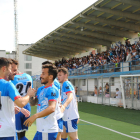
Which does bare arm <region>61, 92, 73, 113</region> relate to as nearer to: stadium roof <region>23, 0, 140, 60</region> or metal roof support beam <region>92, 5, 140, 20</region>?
stadium roof <region>23, 0, 140, 60</region>

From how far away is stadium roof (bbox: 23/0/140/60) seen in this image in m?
23.2

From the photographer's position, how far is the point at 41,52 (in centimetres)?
4950

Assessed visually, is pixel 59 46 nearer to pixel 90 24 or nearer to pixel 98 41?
pixel 98 41

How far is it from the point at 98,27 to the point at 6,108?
26664 mm

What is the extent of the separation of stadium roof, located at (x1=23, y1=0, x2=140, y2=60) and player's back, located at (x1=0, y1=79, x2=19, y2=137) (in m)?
18.6

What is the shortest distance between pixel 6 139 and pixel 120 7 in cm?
2091

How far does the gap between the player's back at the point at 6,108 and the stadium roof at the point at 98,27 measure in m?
18.6

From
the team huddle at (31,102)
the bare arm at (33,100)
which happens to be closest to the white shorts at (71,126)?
the team huddle at (31,102)

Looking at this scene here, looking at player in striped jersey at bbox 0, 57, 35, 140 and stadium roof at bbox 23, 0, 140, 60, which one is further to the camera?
stadium roof at bbox 23, 0, 140, 60

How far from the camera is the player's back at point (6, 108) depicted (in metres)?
3.66

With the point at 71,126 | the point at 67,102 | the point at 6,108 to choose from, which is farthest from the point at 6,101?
the point at 71,126

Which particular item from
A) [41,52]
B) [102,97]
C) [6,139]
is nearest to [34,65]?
[41,52]

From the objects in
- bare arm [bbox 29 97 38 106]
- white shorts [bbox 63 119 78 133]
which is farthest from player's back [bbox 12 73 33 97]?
bare arm [bbox 29 97 38 106]

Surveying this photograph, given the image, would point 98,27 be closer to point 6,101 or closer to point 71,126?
point 71,126
